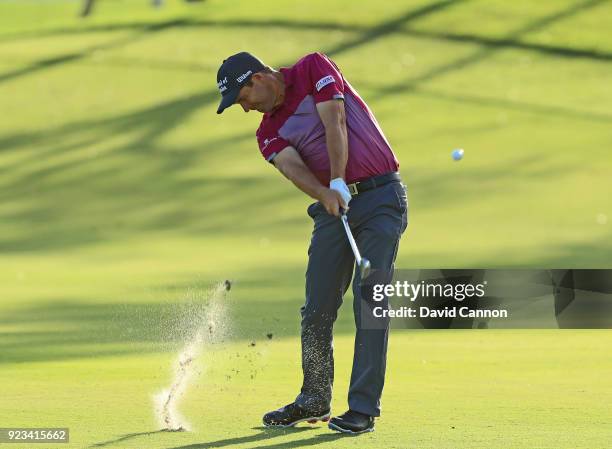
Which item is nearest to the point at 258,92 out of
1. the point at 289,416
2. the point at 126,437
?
the point at 289,416

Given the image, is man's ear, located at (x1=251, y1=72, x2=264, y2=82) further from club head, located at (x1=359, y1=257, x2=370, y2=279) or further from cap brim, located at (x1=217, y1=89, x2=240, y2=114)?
club head, located at (x1=359, y1=257, x2=370, y2=279)

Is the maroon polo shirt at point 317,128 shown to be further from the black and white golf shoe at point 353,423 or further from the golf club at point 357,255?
the black and white golf shoe at point 353,423

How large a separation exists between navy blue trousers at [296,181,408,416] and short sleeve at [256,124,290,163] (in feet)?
1.13

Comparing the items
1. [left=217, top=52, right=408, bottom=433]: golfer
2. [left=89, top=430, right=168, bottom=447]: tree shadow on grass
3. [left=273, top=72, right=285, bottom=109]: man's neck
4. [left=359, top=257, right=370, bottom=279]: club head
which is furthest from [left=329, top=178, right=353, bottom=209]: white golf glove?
[left=89, top=430, right=168, bottom=447]: tree shadow on grass

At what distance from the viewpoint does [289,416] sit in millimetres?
7484

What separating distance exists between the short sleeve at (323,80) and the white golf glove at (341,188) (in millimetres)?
385

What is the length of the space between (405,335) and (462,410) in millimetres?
3371

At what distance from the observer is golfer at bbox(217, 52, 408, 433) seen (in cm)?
716

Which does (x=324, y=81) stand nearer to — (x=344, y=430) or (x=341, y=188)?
(x=341, y=188)

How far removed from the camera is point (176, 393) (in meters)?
8.44

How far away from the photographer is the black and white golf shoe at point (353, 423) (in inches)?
282

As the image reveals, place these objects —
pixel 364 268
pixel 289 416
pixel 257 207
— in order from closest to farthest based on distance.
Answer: pixel 364 268 → pixel 289 416 → pixel 257 207

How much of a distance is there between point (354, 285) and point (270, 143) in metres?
0.76

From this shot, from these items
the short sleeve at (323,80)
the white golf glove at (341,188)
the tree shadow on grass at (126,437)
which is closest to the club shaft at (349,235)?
the white golf glove at (341,188)
